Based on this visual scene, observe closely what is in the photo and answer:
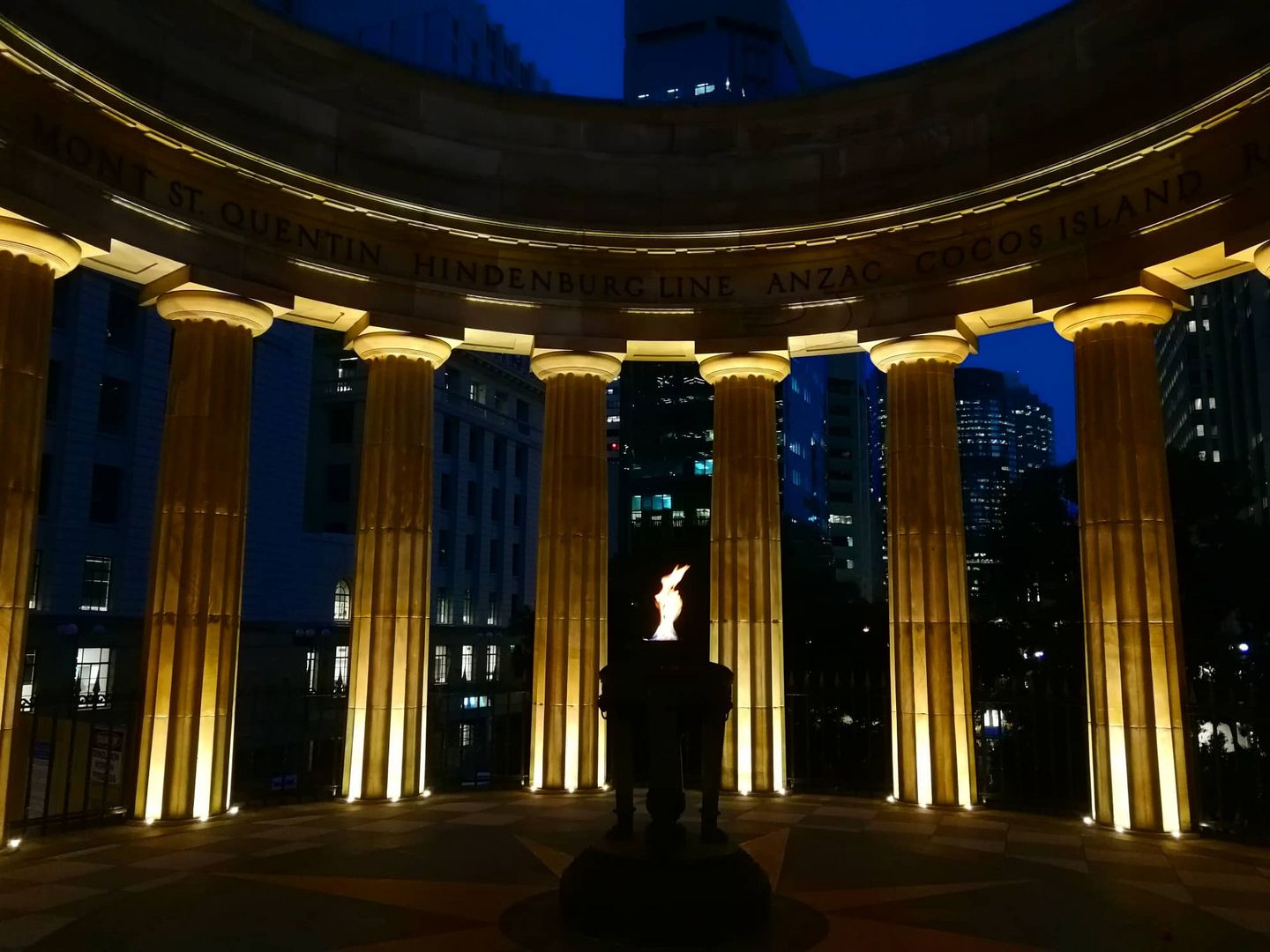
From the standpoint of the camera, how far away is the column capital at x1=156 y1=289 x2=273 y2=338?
2036cm

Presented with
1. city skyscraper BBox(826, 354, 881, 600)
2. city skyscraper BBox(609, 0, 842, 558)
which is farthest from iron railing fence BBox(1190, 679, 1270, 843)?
city skyscraper BBox(826, 354, 881, 600)

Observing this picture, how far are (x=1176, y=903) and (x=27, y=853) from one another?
675 inches

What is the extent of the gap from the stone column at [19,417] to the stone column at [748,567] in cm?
1371

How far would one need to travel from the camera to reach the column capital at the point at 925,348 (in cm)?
2245

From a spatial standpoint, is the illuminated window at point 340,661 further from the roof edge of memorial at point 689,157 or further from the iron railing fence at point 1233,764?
the roof edge of memorial at point 689,157

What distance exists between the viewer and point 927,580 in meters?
22.4

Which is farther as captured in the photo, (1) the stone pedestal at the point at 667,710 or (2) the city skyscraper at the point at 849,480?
(2) the city skyscraper at the point at 849,480

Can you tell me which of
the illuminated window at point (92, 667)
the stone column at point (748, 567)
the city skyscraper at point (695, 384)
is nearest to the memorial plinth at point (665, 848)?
the stone column at point (748, 567)

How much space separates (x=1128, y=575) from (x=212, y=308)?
18.8 m

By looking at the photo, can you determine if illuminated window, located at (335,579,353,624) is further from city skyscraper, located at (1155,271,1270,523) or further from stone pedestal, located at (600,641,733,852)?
city skyscraper, located at (1155,271,1270,523)

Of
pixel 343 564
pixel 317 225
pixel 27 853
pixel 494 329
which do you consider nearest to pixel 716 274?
pixel 494 329

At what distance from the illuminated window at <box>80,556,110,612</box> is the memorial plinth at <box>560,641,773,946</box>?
4772 cm

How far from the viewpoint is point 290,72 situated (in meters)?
22.1

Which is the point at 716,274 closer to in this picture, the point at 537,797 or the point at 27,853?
the point at 537,797
